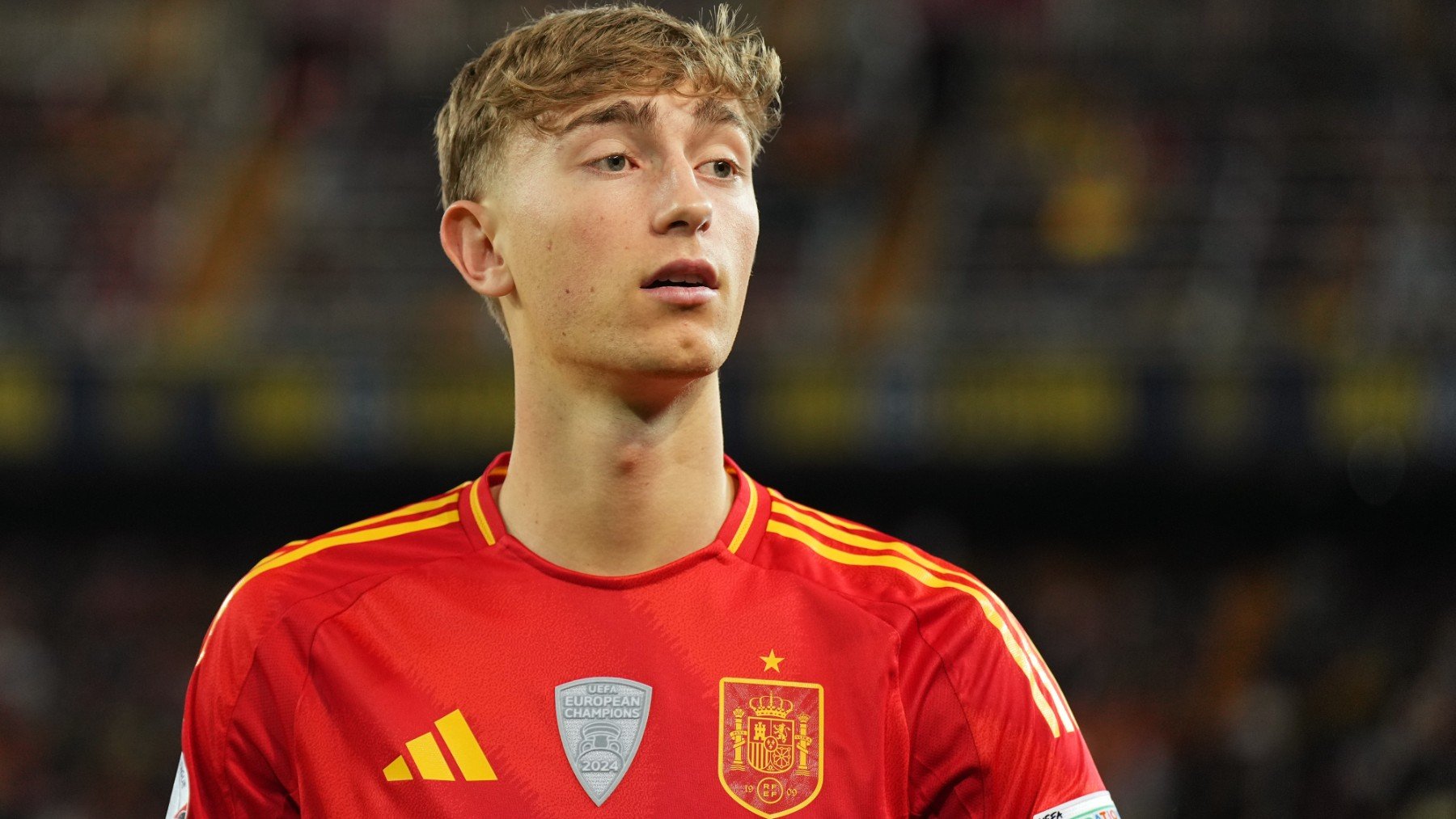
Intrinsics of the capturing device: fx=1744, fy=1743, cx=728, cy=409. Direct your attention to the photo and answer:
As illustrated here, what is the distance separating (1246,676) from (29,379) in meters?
7.48

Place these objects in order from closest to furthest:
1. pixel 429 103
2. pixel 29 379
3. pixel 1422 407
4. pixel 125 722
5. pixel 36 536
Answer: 1. pixel 1422 407
2. pixel 29 379
3. pixel 125 722
4. pixel 36 536
5. pixel 429 103

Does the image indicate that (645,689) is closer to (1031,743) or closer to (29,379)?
(1031,743)

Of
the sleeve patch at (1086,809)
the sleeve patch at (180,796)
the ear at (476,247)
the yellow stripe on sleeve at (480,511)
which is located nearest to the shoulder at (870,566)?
the sleeve patch at (1086,809)

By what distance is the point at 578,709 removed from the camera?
2484 mm

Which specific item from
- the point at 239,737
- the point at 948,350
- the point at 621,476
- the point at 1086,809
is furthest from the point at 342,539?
the point at 948,350

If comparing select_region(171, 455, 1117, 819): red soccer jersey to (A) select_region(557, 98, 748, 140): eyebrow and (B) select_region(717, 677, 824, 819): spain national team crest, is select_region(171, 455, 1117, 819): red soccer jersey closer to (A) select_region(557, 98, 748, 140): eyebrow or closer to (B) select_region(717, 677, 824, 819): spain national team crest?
(B) select_region(717, 677, 824, 819): spain national team crest

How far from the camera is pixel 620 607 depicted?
258cm

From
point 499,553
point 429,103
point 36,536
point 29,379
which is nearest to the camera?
point 499,553

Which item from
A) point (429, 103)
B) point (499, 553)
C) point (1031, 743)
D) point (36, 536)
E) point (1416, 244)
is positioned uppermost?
point (429, 103)

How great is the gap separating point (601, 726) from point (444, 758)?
23cm

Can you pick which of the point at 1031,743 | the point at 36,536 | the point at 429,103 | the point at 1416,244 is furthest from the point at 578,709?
the point at 429,103

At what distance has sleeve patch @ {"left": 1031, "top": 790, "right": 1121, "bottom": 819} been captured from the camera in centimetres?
239

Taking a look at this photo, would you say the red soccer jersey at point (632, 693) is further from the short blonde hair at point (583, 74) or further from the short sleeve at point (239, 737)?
the short blonde hair at point (583, 74)

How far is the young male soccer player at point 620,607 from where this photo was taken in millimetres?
2436
